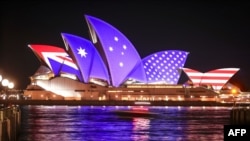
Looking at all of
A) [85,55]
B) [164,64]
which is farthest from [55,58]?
[164,64]

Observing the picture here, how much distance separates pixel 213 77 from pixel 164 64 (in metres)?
13.8

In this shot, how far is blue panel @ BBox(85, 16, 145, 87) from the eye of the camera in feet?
273

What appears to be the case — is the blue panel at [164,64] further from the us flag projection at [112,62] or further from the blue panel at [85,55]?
the blue panel at [85,55]

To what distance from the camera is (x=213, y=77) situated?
113125mm

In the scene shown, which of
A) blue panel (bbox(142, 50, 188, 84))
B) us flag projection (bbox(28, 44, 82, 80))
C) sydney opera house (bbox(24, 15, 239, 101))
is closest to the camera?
sydney opera house (bbox(24, 15, 239, 101))

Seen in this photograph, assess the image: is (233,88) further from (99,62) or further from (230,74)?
(99,62)

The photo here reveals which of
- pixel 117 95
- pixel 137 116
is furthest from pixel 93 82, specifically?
pixel 137 116

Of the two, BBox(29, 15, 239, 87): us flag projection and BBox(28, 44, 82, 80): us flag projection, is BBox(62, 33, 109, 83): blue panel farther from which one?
BBox(28, 44, 82, 80): us flag projection

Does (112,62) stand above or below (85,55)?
below

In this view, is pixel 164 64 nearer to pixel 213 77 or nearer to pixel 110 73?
pixel 213 77

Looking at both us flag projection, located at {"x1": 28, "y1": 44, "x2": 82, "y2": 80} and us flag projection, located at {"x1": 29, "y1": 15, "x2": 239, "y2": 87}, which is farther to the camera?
us flag projection, located at {"x1": 28, "y1": 44, "x2": 82, "y2": 80}

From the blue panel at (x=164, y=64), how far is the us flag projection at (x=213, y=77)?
6.70 meters

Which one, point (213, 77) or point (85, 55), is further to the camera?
point (213, 77)

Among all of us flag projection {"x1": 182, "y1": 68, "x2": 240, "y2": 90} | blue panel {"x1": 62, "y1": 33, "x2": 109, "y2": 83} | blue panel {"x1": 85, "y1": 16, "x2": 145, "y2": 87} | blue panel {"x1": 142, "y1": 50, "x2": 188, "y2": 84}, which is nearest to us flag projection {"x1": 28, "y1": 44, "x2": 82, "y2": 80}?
blue panel {"x1": 62, "y1": 33, "x2": 109, "y2": 83}
